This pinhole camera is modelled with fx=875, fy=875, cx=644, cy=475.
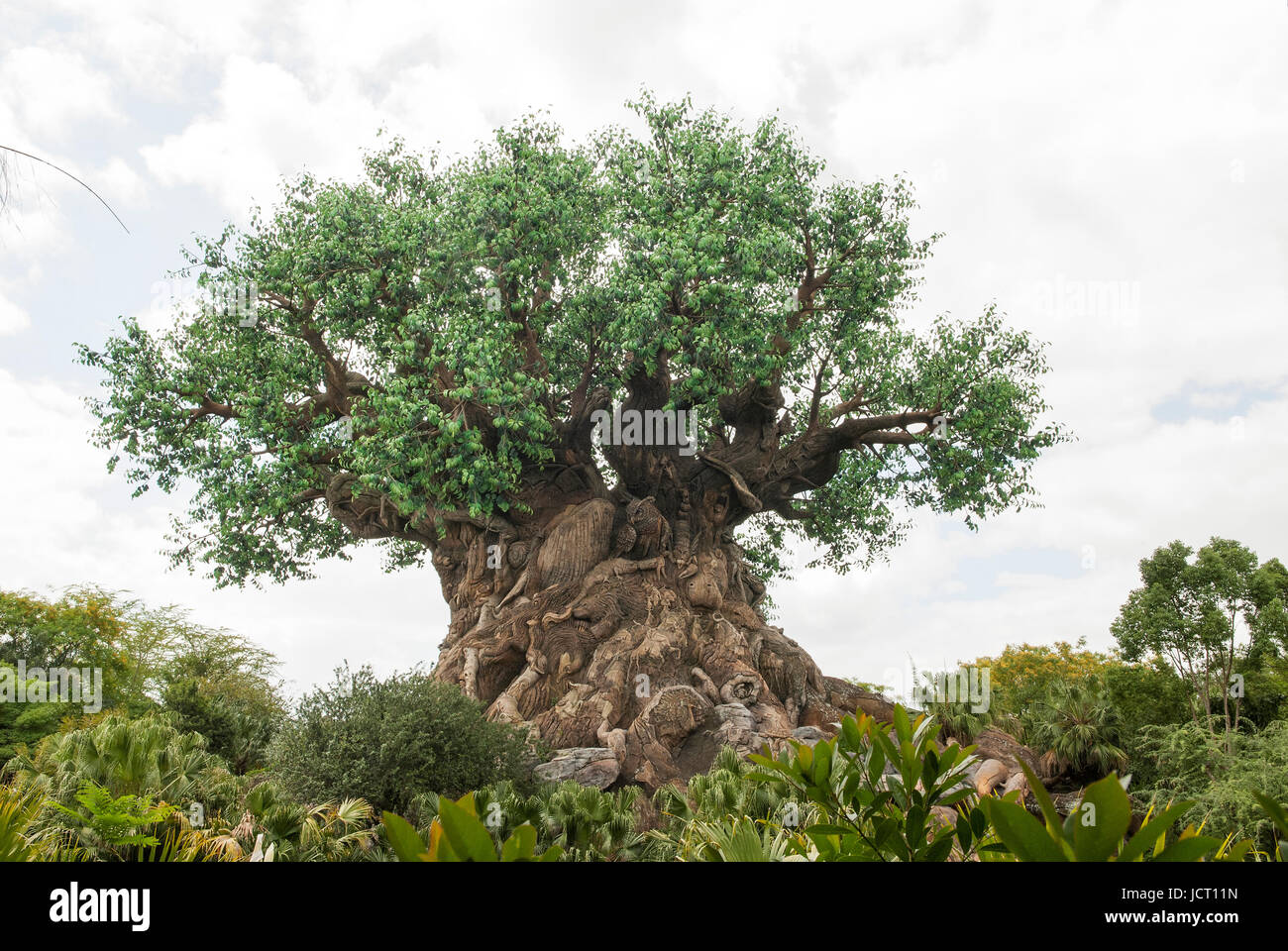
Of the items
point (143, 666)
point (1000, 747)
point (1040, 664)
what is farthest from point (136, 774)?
point (1040, 664)

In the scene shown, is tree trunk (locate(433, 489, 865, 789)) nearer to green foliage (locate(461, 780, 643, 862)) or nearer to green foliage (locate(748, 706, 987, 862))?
green foliage (locate(461, 780, 643, 862))

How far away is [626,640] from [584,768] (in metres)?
3.03

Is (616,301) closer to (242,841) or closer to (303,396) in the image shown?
(303,396)

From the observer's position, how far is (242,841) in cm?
800

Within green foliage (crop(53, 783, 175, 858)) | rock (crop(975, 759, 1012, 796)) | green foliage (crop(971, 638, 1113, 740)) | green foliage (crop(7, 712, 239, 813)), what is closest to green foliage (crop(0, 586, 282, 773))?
green foliage (crop(7, 712, 239, 813))

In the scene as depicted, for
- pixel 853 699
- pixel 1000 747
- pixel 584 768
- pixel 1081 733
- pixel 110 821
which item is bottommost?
pixel 1000 747

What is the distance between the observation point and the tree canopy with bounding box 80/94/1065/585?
1396cm

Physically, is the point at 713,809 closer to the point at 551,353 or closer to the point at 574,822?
the point at 574,822

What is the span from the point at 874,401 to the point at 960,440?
5.76 ft

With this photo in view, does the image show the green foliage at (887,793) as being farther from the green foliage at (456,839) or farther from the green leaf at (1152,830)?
the green foliage at (456,839)

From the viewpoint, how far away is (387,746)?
31.9ft

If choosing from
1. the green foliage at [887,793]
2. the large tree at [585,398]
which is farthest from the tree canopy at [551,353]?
the green foliage at [887,793]

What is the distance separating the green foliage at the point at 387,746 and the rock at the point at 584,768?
0.92 meters
